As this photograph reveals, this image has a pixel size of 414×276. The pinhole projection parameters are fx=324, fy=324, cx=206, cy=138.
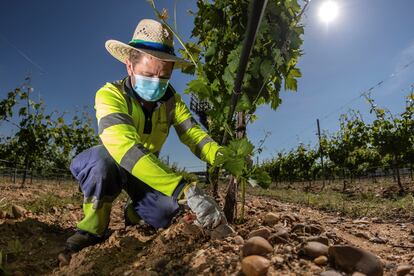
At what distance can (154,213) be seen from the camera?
9.82 feet

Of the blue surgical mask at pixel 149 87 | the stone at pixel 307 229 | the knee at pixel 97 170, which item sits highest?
the blue surgical mask at pixel 149 87

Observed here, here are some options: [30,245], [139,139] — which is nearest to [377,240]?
[139,139]

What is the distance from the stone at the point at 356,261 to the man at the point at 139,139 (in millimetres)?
715

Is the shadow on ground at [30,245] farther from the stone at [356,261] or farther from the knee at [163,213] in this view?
the stone at [356,261]

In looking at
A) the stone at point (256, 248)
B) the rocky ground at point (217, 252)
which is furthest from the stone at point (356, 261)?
the stone at point (256, 248)

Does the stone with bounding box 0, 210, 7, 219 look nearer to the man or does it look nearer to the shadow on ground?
the shadow on ground

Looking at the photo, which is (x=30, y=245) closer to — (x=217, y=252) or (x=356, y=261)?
(x=217, y=252)

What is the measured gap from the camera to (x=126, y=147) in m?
2.15

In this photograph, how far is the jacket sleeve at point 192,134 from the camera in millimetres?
2752

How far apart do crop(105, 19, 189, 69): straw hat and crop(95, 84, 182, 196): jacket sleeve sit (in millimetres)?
430

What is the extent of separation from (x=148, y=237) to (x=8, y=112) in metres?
12.8

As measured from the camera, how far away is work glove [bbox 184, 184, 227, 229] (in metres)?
1.94

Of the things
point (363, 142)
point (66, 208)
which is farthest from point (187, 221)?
point (363, 142)

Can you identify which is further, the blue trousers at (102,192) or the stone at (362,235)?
the stone at (362,235)
